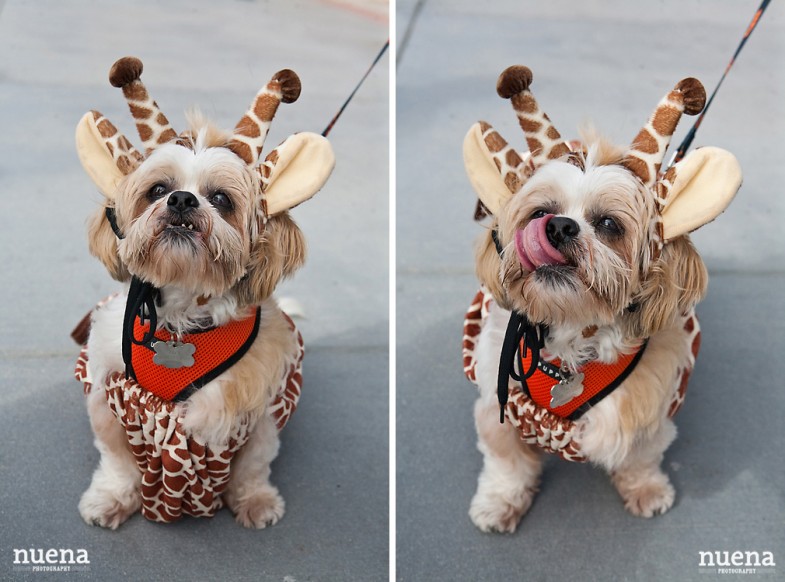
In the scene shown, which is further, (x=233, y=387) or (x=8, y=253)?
(x=8, y=253)

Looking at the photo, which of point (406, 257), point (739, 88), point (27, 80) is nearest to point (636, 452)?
point (406, 257)

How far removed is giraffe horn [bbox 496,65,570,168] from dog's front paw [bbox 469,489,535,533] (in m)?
1.42

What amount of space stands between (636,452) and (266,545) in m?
1.50

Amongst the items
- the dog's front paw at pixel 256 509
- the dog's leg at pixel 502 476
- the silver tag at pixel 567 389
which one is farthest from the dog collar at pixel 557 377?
the dog's front paw at pixel 256 509

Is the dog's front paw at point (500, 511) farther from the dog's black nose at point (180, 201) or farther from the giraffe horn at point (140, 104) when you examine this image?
the giraffe horn at point (140, 104)

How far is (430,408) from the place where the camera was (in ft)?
12.7

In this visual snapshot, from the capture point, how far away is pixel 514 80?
2574 mm

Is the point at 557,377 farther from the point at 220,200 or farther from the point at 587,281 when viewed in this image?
the point at 220,200

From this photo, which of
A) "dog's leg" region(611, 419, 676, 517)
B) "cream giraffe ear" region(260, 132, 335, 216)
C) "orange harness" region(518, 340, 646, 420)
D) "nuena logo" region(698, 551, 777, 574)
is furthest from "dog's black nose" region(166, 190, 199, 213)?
"nuena logo" region(698, 551, 777, 574)

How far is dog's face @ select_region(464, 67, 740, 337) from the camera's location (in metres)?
2.49

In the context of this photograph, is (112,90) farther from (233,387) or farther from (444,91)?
(233,387)

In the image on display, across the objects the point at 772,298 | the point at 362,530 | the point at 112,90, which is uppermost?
the point at 112,90

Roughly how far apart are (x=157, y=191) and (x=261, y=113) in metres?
0.42

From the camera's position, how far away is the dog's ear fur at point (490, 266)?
2.80 metres
